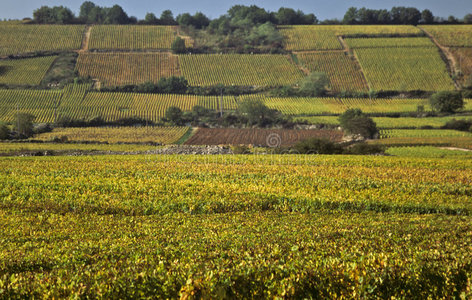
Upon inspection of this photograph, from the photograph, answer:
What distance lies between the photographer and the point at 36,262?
10562 mm

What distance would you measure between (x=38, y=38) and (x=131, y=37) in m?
24.5

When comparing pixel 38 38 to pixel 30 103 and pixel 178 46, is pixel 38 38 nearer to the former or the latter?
pixel 178 46

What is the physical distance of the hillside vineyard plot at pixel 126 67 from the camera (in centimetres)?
11188

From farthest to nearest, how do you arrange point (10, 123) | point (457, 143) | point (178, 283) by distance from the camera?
point (10, 123) → point (457, 143) → point (178, 283)

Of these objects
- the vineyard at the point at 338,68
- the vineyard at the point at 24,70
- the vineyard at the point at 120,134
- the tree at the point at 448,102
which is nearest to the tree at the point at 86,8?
the vineyard at the point at 24,70

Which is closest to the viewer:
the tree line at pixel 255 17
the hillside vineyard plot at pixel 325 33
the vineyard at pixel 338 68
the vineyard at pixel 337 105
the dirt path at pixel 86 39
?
the vineyard at pixel 337 105

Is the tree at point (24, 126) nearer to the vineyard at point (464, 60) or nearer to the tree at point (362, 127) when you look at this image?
the tree at point (362, 127)

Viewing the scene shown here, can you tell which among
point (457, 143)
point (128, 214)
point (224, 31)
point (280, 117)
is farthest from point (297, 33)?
point (128, 214)

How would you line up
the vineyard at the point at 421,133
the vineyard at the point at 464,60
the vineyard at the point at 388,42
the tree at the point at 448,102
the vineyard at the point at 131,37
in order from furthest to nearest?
1. the vineyard at the point at 388,42
2. the vineyard at the point at 131,37
3. the vineyard at the point at 464,60
4. the tree at the point at 448,102
5. the vineyard at the point at 421,133

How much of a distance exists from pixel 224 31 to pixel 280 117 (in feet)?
223

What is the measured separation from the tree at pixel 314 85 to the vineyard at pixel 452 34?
4703 cm

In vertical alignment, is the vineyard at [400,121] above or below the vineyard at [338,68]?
below

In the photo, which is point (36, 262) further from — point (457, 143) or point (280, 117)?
point (280, 117)

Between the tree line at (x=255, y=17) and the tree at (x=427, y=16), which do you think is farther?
the tree at (x=427, y=16)
